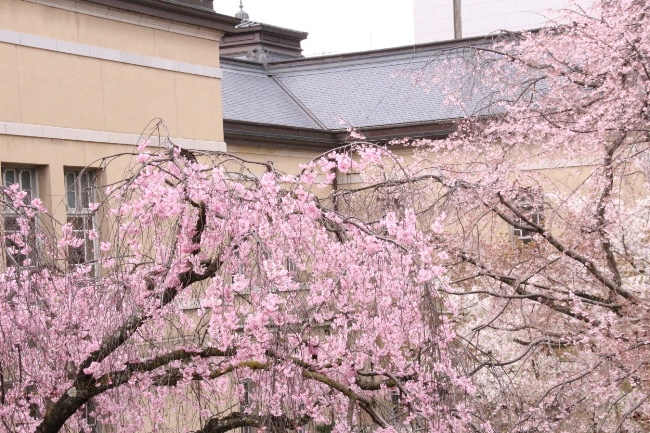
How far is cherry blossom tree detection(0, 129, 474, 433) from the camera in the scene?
6504 millimetres

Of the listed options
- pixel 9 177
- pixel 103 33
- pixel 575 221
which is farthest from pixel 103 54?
pixel 575 221

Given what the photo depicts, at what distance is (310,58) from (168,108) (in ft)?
28.0

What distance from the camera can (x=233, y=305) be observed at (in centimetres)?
680

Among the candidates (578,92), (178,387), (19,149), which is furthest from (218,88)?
(178,387)

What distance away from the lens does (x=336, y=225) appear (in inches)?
272

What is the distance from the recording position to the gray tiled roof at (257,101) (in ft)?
62.8

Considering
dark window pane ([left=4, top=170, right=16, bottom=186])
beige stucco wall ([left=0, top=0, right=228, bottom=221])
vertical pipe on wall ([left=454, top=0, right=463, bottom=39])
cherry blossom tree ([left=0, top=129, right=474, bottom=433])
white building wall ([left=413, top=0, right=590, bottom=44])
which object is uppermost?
white building wall ([left=413, top=0, right=590, bottom=44])

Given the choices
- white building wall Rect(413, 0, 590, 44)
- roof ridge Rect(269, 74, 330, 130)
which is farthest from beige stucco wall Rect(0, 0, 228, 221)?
white building wall Rect(413, 0, 590, 44)

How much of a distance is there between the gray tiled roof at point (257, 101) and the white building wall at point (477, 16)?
655 inches

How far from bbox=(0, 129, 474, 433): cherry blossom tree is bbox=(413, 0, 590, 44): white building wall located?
99.5ft

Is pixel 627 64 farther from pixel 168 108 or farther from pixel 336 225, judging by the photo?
pixel 168 108

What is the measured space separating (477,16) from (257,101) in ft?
71.2

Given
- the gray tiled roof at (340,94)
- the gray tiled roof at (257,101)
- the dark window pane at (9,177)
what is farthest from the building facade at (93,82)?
the gray tiled roof at (340,94)

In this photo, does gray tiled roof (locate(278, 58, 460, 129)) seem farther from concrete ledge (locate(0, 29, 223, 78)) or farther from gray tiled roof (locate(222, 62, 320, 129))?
concrete ledge (locate(0, 29, 223, 78))
